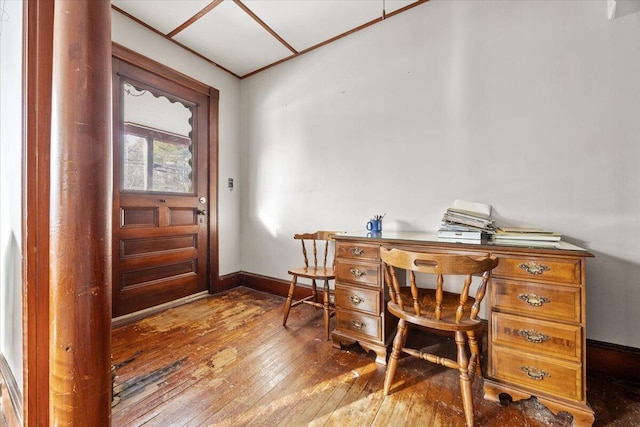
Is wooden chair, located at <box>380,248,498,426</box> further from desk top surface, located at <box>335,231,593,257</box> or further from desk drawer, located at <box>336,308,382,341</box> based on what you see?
desk drawer, located at <box>336,308,382,341</box>

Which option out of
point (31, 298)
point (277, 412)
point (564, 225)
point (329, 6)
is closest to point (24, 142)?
point (31, 298)

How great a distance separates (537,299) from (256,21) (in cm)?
280

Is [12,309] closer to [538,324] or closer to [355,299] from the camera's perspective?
[355,299]

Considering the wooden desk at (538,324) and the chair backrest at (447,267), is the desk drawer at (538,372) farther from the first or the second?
the chair backrest at (447,267)

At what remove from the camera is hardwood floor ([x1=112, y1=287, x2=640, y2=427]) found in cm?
122

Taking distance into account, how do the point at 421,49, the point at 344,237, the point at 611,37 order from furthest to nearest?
the point at 421,49, the point at 344,237, the point at 611,37

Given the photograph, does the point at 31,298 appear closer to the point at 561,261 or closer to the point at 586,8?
the point at 561,261

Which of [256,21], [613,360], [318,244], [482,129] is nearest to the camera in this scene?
[613,360]

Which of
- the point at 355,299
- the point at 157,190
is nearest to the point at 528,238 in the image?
the point at 355,299

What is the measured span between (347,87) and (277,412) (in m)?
2.45

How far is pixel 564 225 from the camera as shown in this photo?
1.63 metres

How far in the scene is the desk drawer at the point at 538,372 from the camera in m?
1.18

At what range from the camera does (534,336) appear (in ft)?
4.11

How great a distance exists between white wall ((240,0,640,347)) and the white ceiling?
0.39ft
